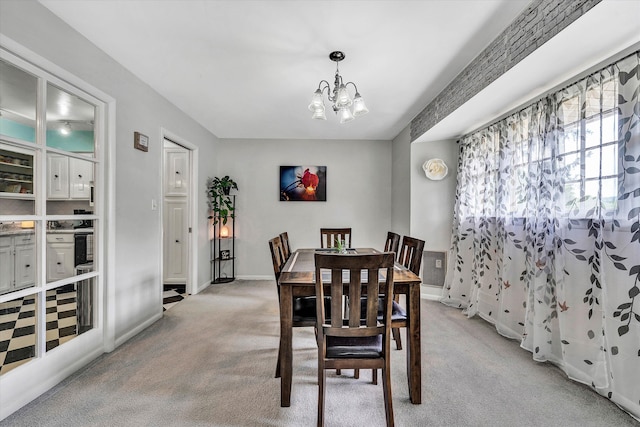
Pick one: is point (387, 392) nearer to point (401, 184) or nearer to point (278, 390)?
point (278, 390)

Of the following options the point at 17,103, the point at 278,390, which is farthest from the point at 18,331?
the point at 278,390

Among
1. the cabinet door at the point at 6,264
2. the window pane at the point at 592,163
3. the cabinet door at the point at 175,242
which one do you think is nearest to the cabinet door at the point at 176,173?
the cabinet door at the point at 175,242

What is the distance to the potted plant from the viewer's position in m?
4.70

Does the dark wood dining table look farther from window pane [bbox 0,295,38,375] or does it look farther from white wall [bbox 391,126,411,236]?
white wall [bbox 391,126,411,236]

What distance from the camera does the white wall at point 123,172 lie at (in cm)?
177

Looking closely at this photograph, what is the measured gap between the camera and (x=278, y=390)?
195 centimetres

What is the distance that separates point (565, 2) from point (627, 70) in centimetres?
62

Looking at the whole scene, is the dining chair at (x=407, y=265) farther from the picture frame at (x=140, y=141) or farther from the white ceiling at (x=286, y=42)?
the picture frame at (x=140, y=141)

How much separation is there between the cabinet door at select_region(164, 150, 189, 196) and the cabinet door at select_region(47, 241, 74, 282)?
2.46m

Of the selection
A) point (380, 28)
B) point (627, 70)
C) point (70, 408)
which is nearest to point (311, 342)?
point (70, 408)

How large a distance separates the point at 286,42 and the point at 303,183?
2.98 meters

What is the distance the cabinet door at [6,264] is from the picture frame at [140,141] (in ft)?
4.44

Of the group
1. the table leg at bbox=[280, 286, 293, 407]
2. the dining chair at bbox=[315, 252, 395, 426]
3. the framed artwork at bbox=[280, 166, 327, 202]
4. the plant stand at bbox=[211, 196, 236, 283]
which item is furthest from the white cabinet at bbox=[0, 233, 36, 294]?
the framed artwork at bbox=[280, 166, 327, 202]

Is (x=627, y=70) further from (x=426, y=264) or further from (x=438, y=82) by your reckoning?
(x=426, y=264)
